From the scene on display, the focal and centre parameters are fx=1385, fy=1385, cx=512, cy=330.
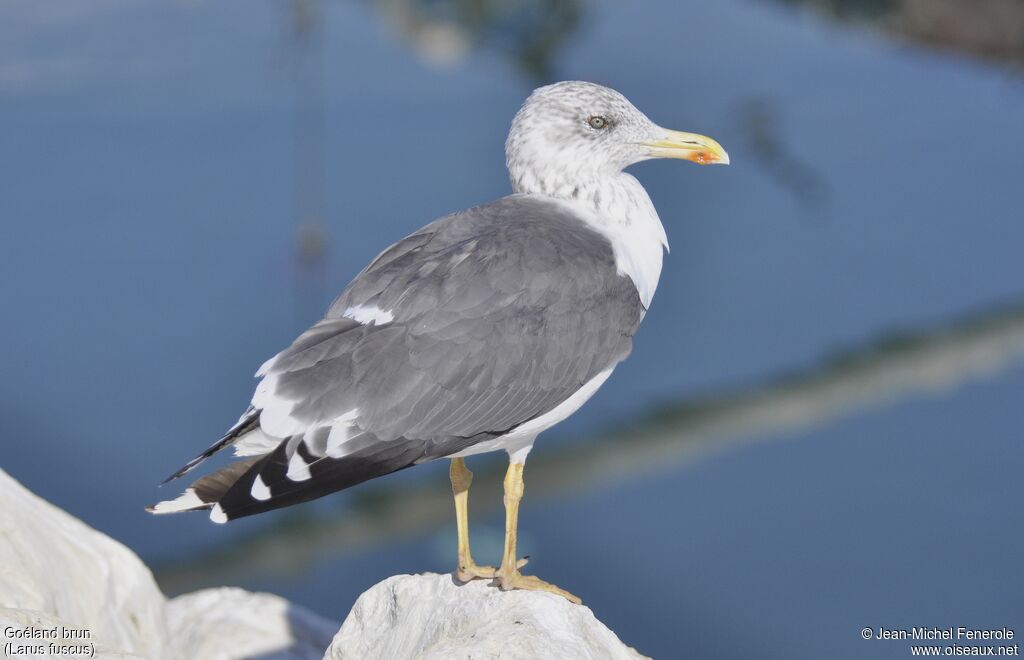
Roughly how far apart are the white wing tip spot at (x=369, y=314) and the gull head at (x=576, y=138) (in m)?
0.60

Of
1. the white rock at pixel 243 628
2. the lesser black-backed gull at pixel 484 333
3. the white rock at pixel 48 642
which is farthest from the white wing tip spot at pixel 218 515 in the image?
the white rock at pixel 243 628

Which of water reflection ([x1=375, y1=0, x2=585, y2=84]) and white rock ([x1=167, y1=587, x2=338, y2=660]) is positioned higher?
water reflection ([x1=375, y1=0, x2=585, y2=84])

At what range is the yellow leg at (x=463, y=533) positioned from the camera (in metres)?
3.49

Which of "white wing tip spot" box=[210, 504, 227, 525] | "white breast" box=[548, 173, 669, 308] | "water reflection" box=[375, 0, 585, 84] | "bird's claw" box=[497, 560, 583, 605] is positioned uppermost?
"water reflection" box=[375, 0, 585, 84]

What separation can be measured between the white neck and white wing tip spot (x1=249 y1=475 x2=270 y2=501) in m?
1.06

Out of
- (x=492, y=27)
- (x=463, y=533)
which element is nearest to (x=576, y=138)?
(x=463, y=533)

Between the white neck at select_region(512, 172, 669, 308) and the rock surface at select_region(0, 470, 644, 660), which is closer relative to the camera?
the rock surface at select_region(0, 470, 644, 660)

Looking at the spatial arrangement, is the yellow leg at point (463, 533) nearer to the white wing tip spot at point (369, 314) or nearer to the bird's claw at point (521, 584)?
the bird's claw at point (521, 584)

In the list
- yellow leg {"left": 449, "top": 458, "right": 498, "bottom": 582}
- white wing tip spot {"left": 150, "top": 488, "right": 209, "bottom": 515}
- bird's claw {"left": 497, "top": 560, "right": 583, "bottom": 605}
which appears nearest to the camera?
white wing tip spot {"left": 150, "top": 488, "right": 209, "bottom": 515}

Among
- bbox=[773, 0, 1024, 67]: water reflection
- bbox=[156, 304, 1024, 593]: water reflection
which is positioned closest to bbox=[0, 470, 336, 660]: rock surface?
bbox=[156, 304, 1024, 593]: water reflection

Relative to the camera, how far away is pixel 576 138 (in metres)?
3.47

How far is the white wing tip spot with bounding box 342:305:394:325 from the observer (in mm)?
3143

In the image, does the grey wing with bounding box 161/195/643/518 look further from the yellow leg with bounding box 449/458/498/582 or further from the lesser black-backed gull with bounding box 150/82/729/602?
the yellow leg with bounding box 449/458/498/582

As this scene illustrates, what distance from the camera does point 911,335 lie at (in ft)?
24.6
